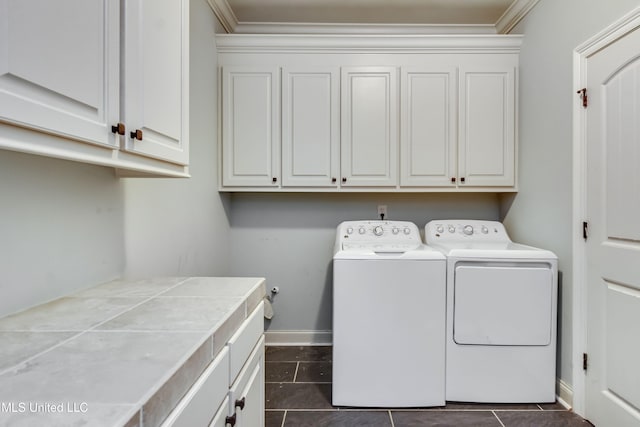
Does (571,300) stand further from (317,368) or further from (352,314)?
(317,368)

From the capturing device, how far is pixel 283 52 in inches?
93.1

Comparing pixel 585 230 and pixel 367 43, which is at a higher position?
pixel 367 43

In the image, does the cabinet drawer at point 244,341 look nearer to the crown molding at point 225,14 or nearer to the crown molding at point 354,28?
the crown molding at point 225,14

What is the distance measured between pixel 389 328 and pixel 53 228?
1589 millimetres

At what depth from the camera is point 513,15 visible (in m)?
2.38

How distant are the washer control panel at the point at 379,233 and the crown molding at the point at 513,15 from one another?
1.69 meters

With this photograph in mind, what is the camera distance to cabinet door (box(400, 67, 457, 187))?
7.68 ft

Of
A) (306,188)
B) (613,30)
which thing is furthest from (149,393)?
(613,30)

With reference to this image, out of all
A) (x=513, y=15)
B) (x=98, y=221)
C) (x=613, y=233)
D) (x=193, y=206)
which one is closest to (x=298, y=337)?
(x=193, y=206)

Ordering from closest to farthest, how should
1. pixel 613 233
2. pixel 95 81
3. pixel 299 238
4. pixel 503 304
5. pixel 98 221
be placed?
pixel 95 81
pixel 98 221
pixel 613 233
pixel 503 304
pixel 299 238

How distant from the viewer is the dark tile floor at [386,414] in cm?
173

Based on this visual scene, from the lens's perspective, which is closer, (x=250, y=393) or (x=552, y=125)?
(x=250, y=393)

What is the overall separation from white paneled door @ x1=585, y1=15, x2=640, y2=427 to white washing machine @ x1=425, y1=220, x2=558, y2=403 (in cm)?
19

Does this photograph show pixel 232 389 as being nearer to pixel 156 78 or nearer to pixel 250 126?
pixel 156 78
